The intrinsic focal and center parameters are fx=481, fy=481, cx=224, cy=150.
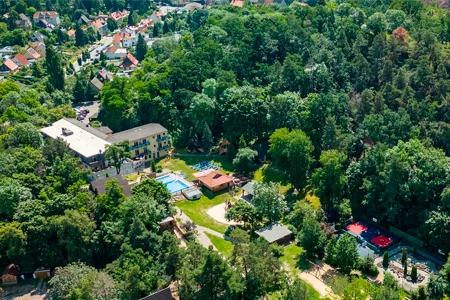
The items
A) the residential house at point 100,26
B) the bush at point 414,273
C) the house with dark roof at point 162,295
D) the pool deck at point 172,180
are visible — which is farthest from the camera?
the residential house at point 100,26

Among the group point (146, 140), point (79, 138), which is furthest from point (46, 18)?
point (146, 140)

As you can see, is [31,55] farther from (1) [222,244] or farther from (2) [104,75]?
(1) [222,244]

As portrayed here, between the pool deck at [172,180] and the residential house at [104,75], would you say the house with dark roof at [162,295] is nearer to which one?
the pool deck at [172,180]

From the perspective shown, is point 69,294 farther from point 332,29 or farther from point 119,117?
point 332,29

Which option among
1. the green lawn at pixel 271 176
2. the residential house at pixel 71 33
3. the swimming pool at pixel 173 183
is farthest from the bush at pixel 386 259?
the residential house at pixel 71 33

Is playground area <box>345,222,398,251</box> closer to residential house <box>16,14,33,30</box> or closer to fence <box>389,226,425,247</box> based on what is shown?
fence <box>389,226,425,247</box>
